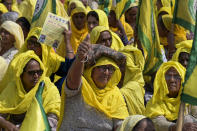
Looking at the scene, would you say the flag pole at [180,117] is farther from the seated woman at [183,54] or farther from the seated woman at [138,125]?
the seated woman at [183,54]

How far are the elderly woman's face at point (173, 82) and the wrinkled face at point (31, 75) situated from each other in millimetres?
1286

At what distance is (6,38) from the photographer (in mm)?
8297

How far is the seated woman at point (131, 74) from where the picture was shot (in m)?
6.52

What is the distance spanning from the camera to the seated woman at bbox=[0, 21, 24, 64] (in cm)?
817

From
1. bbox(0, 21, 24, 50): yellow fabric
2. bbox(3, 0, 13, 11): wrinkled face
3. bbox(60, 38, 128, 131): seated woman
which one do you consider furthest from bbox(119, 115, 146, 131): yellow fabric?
bbox(3, 0, 13, 11): wrinkled face

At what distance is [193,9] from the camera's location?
24.4 ft

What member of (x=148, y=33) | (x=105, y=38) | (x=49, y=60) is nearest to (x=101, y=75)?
(x=49, y=60)

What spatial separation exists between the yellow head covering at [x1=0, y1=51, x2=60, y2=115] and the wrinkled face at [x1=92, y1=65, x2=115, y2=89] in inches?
23.8

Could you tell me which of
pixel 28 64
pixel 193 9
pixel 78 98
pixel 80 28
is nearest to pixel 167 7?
pixel 80 28

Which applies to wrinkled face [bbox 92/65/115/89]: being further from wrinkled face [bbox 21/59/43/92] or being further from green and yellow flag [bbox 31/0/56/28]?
green and yellow flag [bbox 31/0/56/28]

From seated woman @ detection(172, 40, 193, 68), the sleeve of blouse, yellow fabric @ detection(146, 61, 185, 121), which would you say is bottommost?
the sleeve of blouse

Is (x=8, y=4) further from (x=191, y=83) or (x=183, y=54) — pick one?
(x=191, y=83)

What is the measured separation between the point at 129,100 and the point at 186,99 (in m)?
2.49

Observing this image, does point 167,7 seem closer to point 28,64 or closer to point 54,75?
point 54,75
